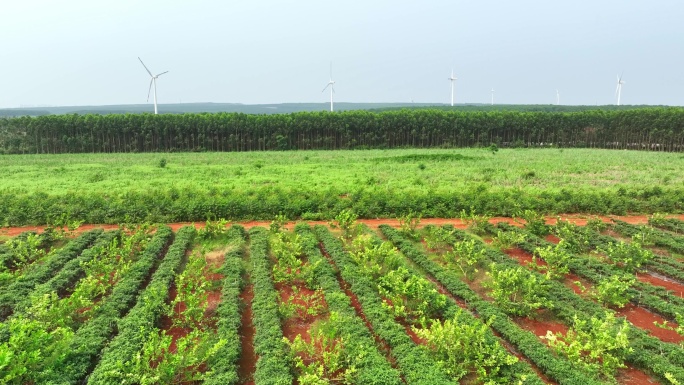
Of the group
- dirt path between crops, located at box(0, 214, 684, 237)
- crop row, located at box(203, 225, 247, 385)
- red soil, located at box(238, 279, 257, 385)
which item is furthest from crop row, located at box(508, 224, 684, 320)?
crop row, located at box(203, 225, 247, 385)

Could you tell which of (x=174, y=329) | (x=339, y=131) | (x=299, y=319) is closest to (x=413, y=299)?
(x=299, y=319)

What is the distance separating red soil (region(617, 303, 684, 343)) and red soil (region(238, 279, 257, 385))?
939 cm

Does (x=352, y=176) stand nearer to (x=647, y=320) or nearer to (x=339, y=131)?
(x=647, y=320)

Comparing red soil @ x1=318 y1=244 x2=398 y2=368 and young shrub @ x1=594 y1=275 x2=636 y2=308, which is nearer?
red soil @ x1=318 y1=244 x2=398 y2=368

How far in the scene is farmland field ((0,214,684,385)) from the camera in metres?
8.64

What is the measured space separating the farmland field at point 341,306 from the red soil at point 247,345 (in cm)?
4

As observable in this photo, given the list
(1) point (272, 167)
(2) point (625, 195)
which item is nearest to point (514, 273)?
(2) point (625, 195)

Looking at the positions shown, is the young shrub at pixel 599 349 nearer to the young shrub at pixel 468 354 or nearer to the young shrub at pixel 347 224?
the young shrub at pixel 468 354

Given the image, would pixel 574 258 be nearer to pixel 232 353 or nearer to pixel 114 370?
pixel 232 353

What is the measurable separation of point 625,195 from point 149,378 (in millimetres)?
23097

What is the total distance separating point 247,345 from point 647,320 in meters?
10.0

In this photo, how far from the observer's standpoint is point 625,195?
22.2 meters

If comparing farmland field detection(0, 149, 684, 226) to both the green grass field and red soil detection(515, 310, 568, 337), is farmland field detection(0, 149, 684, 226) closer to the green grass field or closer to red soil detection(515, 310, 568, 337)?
the green grass field

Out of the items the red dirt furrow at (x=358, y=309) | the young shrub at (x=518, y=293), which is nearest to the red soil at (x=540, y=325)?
the young shrub at (x=518, y=293)
